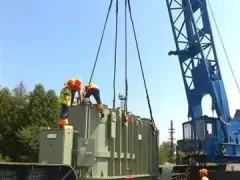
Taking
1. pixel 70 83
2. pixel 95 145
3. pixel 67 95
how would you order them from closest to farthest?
pixel 95 145, pixel 67 95, pixel 70 83

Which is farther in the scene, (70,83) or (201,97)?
(201,97)

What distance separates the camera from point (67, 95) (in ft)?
30.7

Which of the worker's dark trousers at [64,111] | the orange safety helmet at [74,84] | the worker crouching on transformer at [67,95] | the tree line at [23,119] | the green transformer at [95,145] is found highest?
the tree line at [23,119]

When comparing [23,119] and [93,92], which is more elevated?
[23,119]

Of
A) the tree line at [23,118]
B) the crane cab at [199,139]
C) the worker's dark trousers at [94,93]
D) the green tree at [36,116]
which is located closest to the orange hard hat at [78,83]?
the worker's dark trousers at [94,93]

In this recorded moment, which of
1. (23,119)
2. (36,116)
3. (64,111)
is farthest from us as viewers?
(23,119)

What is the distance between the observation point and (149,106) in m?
13.4

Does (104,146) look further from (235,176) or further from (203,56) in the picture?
(203,56)

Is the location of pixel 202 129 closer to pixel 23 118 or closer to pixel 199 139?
pixel 199 139

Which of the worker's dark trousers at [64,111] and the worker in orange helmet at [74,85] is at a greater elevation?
the worker in orange helmet at [74,85]

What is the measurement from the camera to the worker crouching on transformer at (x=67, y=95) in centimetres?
904

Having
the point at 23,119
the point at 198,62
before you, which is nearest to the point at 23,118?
the point at 23,119

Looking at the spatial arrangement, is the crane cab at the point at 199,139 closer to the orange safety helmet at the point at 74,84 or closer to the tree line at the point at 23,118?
the orange safety helmet at the point at 74,84

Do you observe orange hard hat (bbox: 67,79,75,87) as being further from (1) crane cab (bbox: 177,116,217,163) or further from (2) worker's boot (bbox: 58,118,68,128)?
(1) crane cab (bbox: 177,116,217,163)
